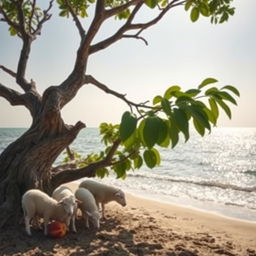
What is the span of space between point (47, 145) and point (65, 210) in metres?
0.90

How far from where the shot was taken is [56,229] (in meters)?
4.24

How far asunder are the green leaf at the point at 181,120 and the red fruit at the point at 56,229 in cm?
334

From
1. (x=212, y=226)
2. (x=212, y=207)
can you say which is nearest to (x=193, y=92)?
(x=212, y=226)

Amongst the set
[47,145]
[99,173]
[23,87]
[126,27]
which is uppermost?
[126,27]

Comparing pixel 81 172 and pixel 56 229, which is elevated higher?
pixel 81 172

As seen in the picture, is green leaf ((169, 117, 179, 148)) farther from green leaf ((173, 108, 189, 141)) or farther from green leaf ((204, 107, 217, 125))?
green leaf ((204, 107, 217, 125))

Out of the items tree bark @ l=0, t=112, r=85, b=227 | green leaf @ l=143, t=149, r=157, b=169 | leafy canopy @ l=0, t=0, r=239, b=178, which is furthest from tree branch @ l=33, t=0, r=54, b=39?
green leaf @ l=143, t=149, r=157, b=169

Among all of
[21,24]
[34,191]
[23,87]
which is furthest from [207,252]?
[21,24]

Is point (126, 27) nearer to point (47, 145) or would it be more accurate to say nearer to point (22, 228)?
point (47, 145)

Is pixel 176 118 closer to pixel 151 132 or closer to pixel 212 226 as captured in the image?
pixel 151 132

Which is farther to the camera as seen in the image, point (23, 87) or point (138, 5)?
point (23, 87)

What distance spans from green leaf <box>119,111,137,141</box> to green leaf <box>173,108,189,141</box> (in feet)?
0.51

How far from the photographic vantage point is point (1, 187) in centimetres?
448

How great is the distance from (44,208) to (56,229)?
1.00ft
